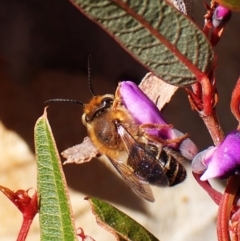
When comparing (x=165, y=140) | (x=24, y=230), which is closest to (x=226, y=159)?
(x=165, y=140)

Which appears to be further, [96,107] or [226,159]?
[96,107]

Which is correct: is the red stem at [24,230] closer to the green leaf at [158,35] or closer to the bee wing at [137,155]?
the bee wing at [137,155]

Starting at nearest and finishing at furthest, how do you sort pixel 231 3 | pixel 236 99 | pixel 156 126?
pixel 231 3 < pixel 236 99 < pixel 156 126

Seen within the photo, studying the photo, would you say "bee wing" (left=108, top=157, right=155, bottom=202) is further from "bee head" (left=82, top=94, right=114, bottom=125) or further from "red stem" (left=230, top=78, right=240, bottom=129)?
"red stem" (left=230, top=78, right=240, bottom=129)

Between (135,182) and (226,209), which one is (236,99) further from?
(135,182)

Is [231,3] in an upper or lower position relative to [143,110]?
upper

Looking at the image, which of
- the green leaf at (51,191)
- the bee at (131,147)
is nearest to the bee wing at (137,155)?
the bee at (131,147)

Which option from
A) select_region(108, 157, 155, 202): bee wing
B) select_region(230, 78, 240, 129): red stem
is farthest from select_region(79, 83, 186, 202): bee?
select_region(230, 78, 240, 129): red stem
